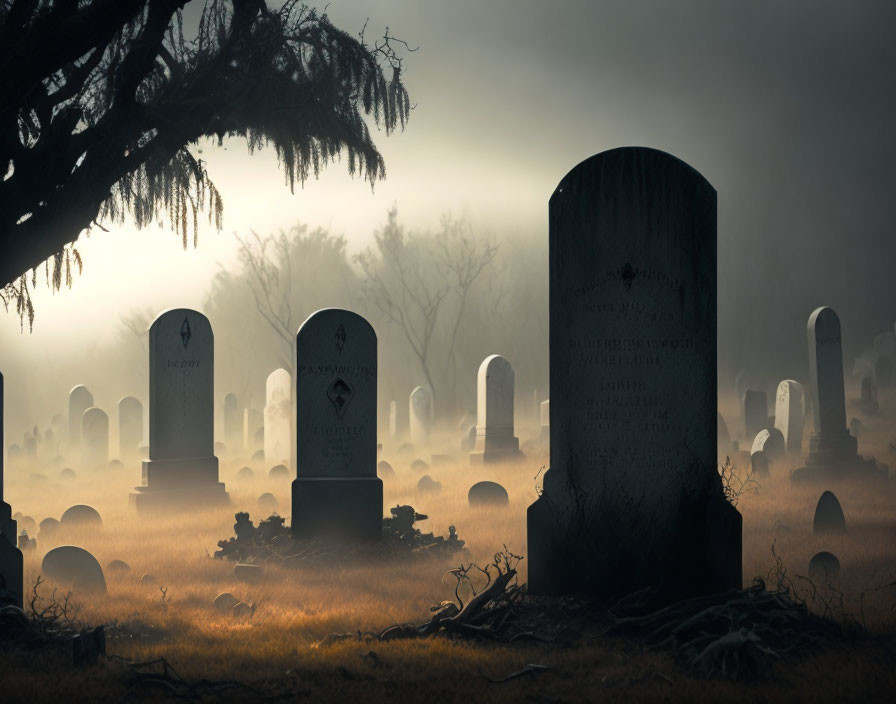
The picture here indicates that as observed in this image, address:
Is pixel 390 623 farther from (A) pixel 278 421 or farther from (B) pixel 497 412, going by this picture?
(A) pixel 278 421

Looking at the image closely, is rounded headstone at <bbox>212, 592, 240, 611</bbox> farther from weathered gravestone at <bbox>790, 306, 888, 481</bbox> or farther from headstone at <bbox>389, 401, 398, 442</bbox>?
headstone at <bbox>389, 401, 398, 442</bbox>

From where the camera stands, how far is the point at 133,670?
4.84 meters

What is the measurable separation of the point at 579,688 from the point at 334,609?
255 cm

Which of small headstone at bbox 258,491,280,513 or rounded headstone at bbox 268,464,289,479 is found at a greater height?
rounded headstone at bbox 268,464,289,479

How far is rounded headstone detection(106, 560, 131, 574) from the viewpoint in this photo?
8438 mm

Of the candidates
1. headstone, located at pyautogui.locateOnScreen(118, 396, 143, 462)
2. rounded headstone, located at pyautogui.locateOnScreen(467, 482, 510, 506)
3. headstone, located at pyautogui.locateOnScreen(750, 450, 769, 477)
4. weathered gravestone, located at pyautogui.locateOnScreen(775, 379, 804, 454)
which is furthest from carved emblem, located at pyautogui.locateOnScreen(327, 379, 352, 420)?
headstone, located at pyautogui.locateOnScreen(118, 396, 143, 462)

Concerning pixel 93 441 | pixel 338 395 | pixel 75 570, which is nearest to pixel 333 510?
pixel 338 395

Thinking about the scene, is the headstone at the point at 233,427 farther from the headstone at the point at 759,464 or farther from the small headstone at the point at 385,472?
the headstone at the point at 759,464

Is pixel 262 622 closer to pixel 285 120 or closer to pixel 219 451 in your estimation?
pixel 285 120

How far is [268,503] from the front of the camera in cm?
1258

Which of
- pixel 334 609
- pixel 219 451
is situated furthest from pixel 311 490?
pixel 219 451

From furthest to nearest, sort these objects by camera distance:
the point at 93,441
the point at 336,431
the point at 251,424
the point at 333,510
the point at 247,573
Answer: the point at 251,424
the point at 93,441
the point at 336,431
the point at 333,510
the point at 247,573

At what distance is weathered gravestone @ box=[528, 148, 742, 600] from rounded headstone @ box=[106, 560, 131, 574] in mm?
4462

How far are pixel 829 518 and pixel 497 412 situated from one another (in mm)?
8074
